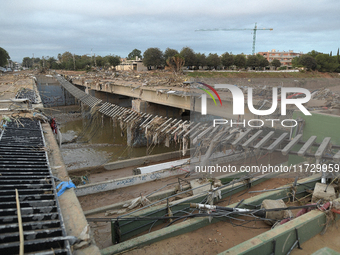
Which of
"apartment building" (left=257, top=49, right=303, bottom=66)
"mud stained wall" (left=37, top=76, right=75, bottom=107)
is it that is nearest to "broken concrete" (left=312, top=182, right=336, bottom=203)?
"mud stained wall" (left=37, top=76, right=75, bottom=107)

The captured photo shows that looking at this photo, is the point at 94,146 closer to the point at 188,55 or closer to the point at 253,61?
the point at 188,55

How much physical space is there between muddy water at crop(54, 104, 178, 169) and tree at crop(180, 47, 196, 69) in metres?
25.8

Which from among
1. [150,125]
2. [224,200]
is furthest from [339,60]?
[224,200]

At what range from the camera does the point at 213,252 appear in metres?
6.75

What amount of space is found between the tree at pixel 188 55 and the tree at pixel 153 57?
22.7 ft

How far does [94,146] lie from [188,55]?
34.2m

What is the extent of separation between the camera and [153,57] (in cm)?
5406

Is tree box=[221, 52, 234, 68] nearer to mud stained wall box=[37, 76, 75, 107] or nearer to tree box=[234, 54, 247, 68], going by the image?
tree box=[234, 54, 247, 68]

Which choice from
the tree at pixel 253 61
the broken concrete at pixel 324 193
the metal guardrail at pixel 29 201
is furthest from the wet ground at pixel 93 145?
the tree at pixel 253 61

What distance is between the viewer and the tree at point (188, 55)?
159ft

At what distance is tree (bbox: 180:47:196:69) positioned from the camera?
48.5 metres

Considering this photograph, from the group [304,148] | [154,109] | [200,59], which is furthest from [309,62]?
[304,148]

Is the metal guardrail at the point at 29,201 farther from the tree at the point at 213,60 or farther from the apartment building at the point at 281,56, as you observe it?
the apartment building at the point at 281,56

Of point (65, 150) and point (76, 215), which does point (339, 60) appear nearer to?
point (65, 150)
